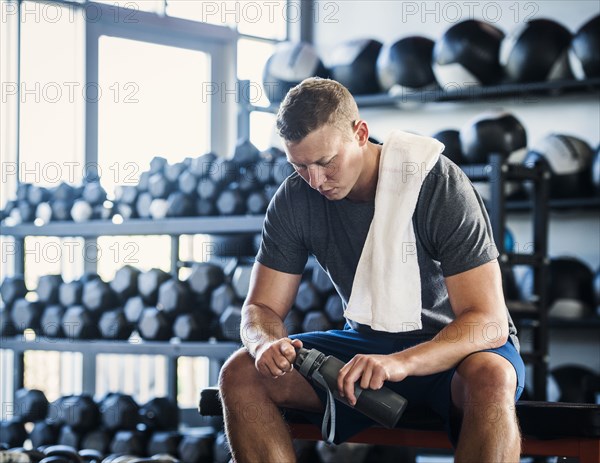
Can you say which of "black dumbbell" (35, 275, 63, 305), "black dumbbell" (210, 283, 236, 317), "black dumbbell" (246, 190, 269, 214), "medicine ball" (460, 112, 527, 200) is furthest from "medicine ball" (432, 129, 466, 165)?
"black dumbbell" (35, 275, 63, 305)

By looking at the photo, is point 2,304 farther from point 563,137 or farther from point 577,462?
point 577,462

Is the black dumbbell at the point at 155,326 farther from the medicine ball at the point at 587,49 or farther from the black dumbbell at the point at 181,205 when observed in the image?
the medicine ball at the point at 587,49

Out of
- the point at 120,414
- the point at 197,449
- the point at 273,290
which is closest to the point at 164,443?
the point at 197,449

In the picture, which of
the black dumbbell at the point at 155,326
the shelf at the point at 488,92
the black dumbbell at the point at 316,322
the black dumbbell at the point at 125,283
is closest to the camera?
the black dumbbell at the point at 316,322

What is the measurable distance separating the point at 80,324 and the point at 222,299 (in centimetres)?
63

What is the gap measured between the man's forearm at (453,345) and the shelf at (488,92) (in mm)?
2547

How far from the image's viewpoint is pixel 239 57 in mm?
5738

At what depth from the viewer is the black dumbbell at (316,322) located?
356 centimetres

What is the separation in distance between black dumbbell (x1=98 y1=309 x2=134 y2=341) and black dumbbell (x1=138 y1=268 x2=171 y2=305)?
0.39 ft

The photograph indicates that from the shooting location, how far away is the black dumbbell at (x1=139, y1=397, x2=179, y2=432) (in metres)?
3.85

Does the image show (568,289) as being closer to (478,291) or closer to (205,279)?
(205,279)

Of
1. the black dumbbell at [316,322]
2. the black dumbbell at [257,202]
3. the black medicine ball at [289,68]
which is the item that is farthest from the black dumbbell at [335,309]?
the black medicine ball at [289,68]

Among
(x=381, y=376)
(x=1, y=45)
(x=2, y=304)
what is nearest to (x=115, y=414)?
(x=2, y=304)

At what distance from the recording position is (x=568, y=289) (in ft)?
14.0
